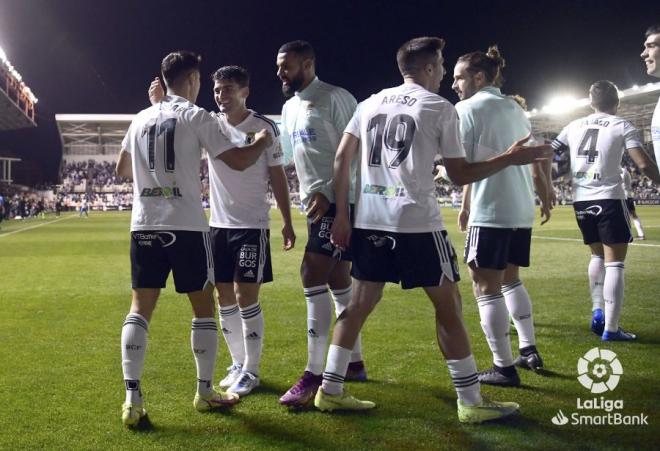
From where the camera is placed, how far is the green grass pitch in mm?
3779

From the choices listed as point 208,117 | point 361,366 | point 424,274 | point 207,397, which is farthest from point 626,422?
point 208,117

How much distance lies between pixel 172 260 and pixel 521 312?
2.98 meters

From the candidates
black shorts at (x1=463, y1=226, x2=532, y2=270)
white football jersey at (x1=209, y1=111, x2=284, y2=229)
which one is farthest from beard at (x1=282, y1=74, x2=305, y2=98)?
black shorts at (x1=463, y1=226, x2=532, y2=270)

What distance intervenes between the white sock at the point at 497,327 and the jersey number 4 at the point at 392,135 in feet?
5.09

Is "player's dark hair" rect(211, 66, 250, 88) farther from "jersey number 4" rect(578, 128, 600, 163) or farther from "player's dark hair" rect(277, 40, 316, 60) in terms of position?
"jersey number 4" rect(578, 128, 600, 163)

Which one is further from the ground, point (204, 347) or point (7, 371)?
point (204, 347)

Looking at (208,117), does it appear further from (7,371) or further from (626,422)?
(626,422)

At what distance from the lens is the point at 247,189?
5.03 metres

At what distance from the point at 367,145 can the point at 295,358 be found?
241cm

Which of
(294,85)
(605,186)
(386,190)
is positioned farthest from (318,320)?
(605,186)

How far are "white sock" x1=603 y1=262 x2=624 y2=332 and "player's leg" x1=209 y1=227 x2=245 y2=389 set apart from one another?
351cm

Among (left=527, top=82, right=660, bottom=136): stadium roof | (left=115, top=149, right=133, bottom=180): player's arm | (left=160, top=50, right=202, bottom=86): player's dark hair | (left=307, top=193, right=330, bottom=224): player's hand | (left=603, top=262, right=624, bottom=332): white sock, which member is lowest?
(left=603, top=262, right=624, bottom=332): white sock

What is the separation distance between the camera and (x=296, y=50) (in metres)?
4.84

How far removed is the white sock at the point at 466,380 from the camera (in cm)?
398
